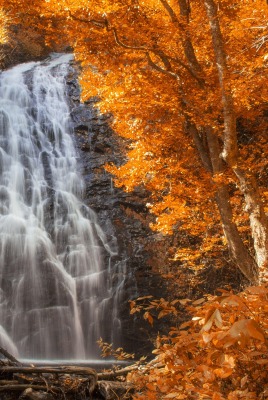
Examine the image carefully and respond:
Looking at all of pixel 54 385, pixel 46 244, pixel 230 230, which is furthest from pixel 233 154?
pixel 46 244

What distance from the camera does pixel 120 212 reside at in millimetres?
15375

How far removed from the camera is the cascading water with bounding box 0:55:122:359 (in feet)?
38.8

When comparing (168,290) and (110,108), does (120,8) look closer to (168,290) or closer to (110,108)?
(110,108)

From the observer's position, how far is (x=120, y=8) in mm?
7578

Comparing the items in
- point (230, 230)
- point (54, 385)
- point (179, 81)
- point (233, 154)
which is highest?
point (179, 81)

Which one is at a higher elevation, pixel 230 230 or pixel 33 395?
pixel 230 230

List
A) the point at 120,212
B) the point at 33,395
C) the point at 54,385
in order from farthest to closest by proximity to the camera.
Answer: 1. the point at 120,212
2. the point at 54,385
3. the point at 33,395

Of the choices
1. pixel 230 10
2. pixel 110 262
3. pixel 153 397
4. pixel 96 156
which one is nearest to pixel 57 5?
pixel 230 10

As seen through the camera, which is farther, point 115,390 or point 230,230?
point 230,230

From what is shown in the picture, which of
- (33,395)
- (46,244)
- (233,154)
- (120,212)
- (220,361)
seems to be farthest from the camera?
(120,212)

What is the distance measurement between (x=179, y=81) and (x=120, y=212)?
8.22 m

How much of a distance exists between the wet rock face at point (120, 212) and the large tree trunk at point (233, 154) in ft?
19.9

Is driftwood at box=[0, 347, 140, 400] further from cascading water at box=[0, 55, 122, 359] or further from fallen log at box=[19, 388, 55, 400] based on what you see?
cascading water at box=[0, 55, 122, 359]

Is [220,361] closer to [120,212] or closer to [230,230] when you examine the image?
[230,230]
